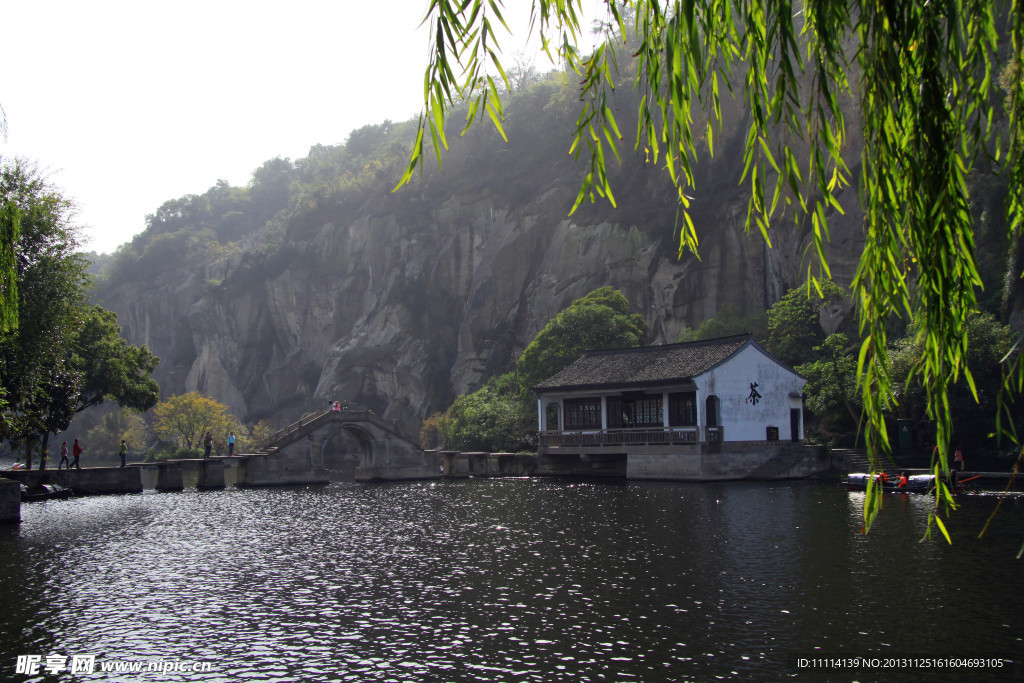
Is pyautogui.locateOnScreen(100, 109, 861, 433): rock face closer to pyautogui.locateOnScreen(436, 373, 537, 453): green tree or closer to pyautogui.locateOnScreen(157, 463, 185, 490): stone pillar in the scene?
pyautogui.locateOnScreen(436, 373, 537, 453): green tree

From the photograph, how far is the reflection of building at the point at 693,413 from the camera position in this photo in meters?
40.6

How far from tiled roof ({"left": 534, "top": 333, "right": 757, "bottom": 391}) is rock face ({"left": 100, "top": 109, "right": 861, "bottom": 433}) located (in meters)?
15.8

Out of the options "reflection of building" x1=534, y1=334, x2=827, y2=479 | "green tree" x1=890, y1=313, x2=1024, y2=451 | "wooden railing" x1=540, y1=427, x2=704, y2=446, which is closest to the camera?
"green tree" x1=890, y1=313, x2=1024, y2=451

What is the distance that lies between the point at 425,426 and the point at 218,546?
52.0 m

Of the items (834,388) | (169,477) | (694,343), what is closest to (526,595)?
(694,343)

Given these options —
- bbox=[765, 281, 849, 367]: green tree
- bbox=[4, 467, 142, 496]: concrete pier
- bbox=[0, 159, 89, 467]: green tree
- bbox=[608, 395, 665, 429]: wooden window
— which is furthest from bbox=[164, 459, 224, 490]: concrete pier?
bbox=[765, 281, 849, 367]: green tree

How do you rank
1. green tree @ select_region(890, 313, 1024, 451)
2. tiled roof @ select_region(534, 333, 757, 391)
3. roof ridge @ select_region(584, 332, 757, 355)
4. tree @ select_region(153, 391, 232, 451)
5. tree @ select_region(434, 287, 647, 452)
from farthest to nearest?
tree @ select_region(153, 391, 232, 451), tree @ select_region(434, 287, 647, 452), roof ridge @ select_region(584, 332, 757, 355), tiled roof @ select_region(534, 333, 757, 391), green tree @ select_region(890, 313, 1024, 451)

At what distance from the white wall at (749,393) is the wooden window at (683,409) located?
138 cm

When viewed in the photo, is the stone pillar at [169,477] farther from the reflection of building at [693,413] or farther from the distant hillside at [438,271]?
the distant hillside at [438,271]

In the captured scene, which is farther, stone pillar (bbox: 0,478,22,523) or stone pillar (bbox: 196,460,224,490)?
stone pillar (bbox: 196,460,224,490)

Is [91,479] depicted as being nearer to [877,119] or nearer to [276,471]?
[276,471]

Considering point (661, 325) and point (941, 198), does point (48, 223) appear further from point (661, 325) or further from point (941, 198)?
point (661, 325)

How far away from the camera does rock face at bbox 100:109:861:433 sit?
6512 cm

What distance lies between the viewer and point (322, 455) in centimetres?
4750
